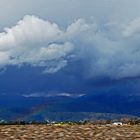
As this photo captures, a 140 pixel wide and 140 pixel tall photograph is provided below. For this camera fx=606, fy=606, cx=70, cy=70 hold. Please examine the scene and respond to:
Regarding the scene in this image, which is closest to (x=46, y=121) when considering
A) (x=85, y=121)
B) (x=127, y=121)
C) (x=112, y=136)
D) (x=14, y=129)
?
(x=85, y=121)

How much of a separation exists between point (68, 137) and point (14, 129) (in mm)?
4151

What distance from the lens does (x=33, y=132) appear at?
3512 cm

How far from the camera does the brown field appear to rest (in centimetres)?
3362

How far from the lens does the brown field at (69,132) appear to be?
3362 centimetres

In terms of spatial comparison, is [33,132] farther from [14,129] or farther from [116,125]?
[116,125]

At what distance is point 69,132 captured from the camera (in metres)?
35.1

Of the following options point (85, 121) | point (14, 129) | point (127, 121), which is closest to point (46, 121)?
point (85, 121)

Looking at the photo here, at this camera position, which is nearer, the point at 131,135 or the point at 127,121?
the point at 131,135

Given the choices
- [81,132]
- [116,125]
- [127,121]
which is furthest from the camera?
[127,121]

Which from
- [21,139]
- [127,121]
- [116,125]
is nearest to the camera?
[21,139]

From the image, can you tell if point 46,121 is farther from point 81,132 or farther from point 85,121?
point 81,132

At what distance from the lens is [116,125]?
38906mm

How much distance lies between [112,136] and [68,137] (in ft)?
8.13

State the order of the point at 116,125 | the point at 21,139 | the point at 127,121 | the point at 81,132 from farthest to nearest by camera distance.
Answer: the point at 127,121
the point at 116,125
the point at 81,132
the point at 21,139
